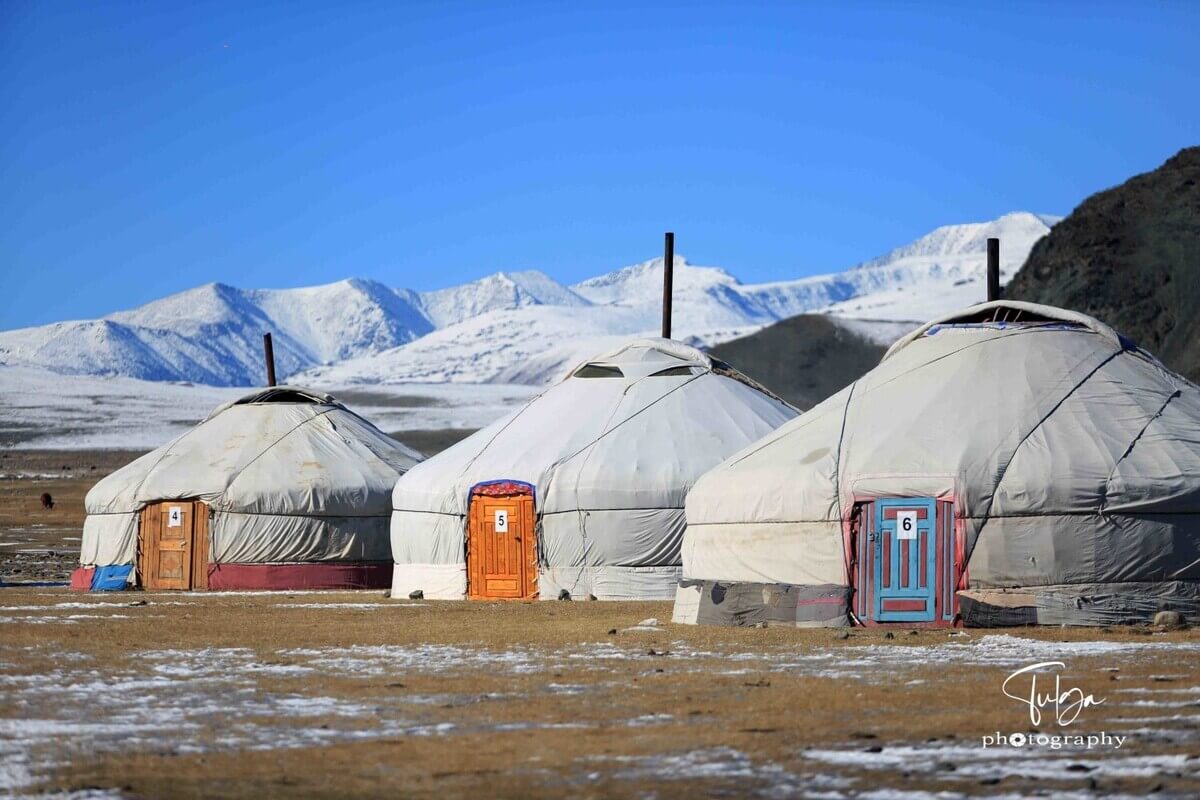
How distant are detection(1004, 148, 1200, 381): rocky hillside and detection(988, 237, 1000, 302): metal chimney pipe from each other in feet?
114

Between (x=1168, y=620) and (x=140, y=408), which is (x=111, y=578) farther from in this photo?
(x=140, y=408)

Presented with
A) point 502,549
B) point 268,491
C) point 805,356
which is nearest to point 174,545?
point 268,491

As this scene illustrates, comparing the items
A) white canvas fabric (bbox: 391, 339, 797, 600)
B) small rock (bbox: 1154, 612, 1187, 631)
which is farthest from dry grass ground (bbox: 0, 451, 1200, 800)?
white canvas fabric (bbox: 391, 339, 797, 600)

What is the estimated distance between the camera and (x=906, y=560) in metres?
14.5

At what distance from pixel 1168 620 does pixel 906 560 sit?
6.93 ft

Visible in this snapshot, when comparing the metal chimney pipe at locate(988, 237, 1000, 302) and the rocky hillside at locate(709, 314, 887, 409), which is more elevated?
the rocky hillside at locate(709, 314, 887, 409)

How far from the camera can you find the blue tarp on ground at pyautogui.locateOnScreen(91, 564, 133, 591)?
24.4 meters

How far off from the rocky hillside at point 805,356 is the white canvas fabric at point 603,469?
200 ft

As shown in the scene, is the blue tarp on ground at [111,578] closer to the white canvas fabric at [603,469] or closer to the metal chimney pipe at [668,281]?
the white canvas fabric at [603,469]

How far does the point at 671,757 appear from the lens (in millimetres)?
7438

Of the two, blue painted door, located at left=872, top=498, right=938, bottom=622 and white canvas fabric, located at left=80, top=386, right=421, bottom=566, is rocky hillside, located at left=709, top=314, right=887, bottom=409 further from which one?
blue painted door, located at left=872, top=498, right=938, bottom=622

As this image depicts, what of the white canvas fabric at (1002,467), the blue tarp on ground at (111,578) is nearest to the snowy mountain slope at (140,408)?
the blue tarp on ground at (111,578)

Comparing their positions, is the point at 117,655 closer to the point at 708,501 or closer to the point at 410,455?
the point at 708,501

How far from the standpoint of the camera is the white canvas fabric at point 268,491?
2427 cm
